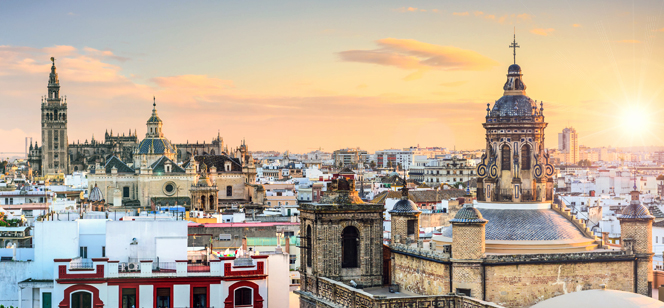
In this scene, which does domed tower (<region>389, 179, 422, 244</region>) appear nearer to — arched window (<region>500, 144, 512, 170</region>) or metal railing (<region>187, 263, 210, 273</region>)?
arched window (<region>500, 144, 512, 170</region>)

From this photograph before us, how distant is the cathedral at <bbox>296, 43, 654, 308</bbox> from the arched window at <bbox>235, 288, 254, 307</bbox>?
478cm

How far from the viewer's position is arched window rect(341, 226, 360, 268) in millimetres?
31102

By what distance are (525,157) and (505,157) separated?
26.9 inches

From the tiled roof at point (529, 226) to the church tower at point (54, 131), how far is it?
469 ft

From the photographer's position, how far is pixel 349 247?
31203mm

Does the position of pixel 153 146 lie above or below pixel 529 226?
above

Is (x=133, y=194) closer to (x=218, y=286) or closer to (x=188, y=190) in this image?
(x=188, y=190)

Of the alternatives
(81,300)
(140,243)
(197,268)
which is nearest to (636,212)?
(197,268)

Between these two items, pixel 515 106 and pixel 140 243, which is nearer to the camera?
pixel 515 106

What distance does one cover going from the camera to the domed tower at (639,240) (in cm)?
2906

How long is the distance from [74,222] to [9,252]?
154 inches

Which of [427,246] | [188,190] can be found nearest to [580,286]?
[427,246]

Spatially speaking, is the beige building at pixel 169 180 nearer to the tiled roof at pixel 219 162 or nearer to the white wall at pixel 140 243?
the tiled roof at pixel 219 162

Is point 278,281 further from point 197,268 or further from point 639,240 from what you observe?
point 639,240
